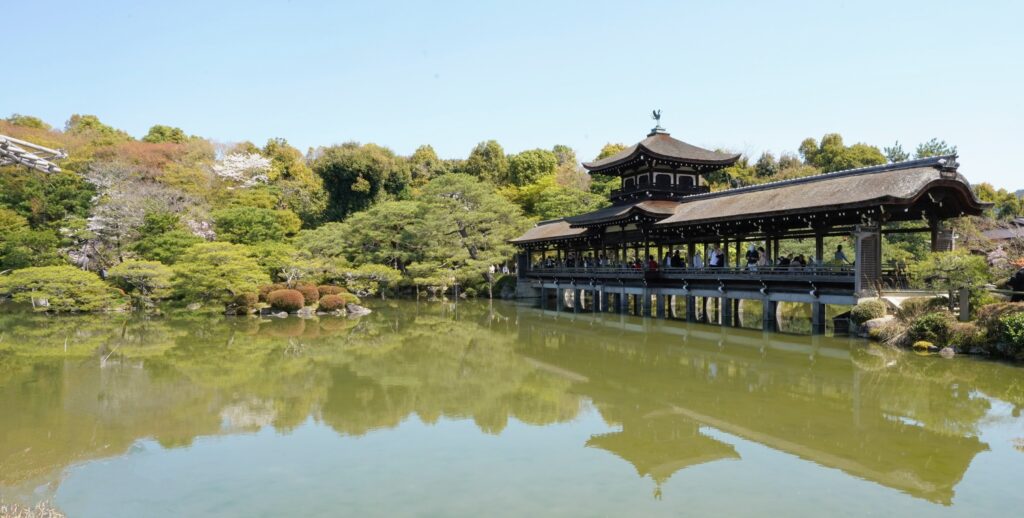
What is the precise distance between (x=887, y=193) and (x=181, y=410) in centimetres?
1440

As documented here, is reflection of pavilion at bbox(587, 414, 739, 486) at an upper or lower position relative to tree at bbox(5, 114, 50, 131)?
lower

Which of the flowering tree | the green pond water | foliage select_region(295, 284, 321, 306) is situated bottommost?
the green pond water

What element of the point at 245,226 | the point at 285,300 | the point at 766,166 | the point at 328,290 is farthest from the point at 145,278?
the point at 766,166

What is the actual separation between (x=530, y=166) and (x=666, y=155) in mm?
26075

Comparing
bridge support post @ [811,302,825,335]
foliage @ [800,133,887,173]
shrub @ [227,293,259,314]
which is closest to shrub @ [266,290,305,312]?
shrub @ [227,293,259,314]

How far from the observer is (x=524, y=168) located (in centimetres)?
4862

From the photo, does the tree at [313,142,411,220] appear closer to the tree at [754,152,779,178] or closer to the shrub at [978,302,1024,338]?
the tree at [754,152,779,178]

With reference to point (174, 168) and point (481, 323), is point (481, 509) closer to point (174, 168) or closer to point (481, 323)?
point (481, 323)

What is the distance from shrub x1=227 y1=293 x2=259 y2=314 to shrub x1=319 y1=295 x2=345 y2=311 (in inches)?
96.5

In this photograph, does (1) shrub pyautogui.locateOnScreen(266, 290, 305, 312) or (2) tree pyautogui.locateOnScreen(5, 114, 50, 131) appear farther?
(2) tree pyautogui.locateOnScreen(5, 114, 50, 131)

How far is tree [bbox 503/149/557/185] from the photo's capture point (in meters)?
48.5

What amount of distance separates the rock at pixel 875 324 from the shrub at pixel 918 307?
0.76 ft

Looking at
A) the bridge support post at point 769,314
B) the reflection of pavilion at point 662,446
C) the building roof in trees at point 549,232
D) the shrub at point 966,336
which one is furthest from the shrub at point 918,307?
the building roof in trees at point 549,232

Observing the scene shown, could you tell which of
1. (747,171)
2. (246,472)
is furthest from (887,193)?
(747,171)
